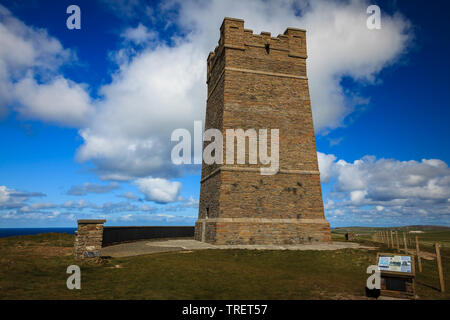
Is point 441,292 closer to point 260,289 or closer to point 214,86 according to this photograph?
point 260,289

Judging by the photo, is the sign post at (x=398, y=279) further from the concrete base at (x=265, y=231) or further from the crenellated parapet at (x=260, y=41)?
the crenellated parapet at (x=260, y=41)

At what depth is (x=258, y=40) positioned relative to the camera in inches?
787

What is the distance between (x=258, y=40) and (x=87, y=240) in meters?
16.3

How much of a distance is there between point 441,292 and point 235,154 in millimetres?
11979

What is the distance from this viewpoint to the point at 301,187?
1875 centimetres

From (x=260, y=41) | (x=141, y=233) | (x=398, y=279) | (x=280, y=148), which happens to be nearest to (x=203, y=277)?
(x=398, y=279)

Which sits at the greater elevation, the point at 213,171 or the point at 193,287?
the point at 213,171

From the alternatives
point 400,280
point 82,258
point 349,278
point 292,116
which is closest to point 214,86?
point 292,116

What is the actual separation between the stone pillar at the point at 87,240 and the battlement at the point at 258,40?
45.7 ft

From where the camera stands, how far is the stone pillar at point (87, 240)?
11.2 m

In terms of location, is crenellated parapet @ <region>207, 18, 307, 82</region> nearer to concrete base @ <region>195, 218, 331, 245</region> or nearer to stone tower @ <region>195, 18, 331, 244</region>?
stone tower @ <region>195, 18, 331, 244</region>

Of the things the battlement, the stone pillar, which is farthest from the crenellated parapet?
the stone pillar

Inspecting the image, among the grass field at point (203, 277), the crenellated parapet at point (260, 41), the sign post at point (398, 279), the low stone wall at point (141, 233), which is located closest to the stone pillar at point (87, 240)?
the grass field at point (203, 277)

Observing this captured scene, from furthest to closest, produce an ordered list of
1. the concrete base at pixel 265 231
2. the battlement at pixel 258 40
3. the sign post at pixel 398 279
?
1. the battlement at pixel 258 40
2. the concrete base at pixel 265 231
3. the sign post at pixel 398 279
